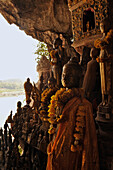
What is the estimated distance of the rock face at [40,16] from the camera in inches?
294

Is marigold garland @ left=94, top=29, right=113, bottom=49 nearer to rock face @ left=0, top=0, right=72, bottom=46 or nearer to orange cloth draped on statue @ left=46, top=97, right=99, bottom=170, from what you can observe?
orange cloth draped on statue @ left=46, top=97, right=99, bottom=170

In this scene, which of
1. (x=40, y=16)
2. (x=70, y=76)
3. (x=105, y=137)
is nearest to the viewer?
(x=70, y=76)

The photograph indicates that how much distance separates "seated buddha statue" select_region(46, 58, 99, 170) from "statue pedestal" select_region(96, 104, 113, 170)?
14.4 inches

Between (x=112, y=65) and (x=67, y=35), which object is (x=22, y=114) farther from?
(x=67, y=35)

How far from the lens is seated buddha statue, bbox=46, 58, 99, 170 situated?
1480 mm

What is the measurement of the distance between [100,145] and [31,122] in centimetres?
212

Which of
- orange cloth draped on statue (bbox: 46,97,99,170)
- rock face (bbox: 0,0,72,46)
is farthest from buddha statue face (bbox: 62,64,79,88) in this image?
rock face (bbox: 0,0,72,46)

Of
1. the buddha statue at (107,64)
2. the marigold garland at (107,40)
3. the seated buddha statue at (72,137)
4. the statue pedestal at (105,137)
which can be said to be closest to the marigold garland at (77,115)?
the seated buddha statue at (72,137)

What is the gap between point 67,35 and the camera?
8.27 m

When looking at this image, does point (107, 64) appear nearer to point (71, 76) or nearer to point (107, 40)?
point (107, 40)

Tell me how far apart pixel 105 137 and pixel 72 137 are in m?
0.89

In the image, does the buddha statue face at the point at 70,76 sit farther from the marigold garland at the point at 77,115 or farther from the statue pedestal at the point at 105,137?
the statue pedestal at the point at 105,137

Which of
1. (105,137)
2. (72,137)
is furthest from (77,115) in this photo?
(105,137)

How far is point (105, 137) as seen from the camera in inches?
84.9
